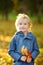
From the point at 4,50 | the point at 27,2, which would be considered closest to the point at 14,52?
the point at 4,50

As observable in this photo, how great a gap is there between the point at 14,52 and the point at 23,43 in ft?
0.74

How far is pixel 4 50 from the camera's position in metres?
8.42

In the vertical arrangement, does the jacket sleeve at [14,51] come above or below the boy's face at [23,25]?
below

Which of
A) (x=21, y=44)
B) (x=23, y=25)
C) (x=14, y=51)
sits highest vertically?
(x=23, y=25)

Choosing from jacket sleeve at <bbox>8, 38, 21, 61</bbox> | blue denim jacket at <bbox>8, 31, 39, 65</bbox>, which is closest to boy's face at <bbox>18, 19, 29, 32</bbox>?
blue denim jacket at <bbox>8, 31, 39, 65</bbox>

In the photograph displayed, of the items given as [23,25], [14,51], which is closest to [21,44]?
[14,51]

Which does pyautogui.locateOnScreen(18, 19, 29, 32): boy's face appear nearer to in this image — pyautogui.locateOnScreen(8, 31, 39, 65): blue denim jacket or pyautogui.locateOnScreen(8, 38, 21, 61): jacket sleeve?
pyautogui.locateOnScreen(8, 31, 39, 65): blue denim jacket

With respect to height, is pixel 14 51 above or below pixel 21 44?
below

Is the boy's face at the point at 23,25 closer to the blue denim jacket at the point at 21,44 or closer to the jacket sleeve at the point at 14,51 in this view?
the blue denim jacket at the point at 21,44

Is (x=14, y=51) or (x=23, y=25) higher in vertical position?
(x=23, y=25)

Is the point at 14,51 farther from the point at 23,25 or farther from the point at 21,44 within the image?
the point at 23,25

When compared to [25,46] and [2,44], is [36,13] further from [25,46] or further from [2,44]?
[25,46]

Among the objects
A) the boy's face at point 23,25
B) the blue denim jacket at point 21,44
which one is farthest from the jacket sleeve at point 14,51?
the boy's face at point 23,25

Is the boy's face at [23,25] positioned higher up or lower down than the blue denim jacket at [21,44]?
higher up
